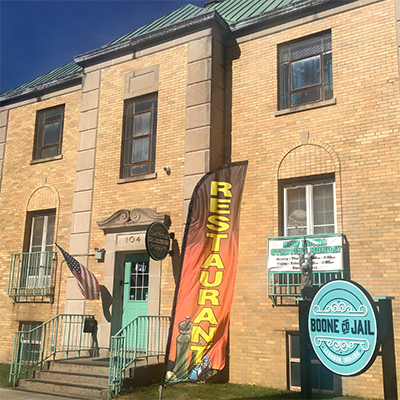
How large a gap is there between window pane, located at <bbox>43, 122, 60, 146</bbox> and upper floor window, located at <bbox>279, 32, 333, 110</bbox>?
746 centimetres

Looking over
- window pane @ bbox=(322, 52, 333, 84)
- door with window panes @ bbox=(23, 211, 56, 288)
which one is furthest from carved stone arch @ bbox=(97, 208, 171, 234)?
window pane @ bbox=(322, 52, 333, 84)

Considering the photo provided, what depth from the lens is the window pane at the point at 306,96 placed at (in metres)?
11.4

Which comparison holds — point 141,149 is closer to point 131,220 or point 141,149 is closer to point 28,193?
point 131,220

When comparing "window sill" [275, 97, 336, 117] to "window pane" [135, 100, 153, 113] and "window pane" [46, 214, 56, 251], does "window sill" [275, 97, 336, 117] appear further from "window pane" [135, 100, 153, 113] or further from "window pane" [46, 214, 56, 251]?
"window pane" [46, 214, 56, 251]

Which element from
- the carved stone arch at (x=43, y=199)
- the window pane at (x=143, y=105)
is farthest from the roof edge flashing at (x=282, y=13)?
the carved stone arch at (x=43, y=199)

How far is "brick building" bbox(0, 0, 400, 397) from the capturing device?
33.6 ft

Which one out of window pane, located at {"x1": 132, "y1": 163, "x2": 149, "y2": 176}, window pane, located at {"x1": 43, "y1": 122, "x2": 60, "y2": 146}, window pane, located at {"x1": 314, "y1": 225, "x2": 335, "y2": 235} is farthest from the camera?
window pane, located at {"x1": 43, "y1": 122, "x2": 60, "y2": 146}

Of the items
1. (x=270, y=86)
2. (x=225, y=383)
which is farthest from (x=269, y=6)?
(x=225, y=383)

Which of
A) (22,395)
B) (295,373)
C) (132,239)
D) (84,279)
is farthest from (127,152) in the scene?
(295,373)

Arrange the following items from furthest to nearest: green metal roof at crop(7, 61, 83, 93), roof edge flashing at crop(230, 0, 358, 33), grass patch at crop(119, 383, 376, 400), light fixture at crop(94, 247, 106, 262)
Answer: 1. green metal roof at crop(7, 61, 83, 93)
2. light fixture at crop(94, 247, 106, 262)
3. roof edge flashing at crop(230, 0, 358, 33)
4. grass patch at crop(119, 383, 376, 400)

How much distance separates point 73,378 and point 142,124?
668cm

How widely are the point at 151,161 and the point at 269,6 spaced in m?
5.25

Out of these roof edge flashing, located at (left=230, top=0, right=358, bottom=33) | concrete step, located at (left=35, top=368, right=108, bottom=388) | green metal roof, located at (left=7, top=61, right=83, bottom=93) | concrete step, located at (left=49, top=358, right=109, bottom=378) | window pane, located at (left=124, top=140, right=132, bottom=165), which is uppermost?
green metal roof, located at (left=7, top=61, right=83, bottom=93)

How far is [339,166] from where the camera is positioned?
1052 cm
